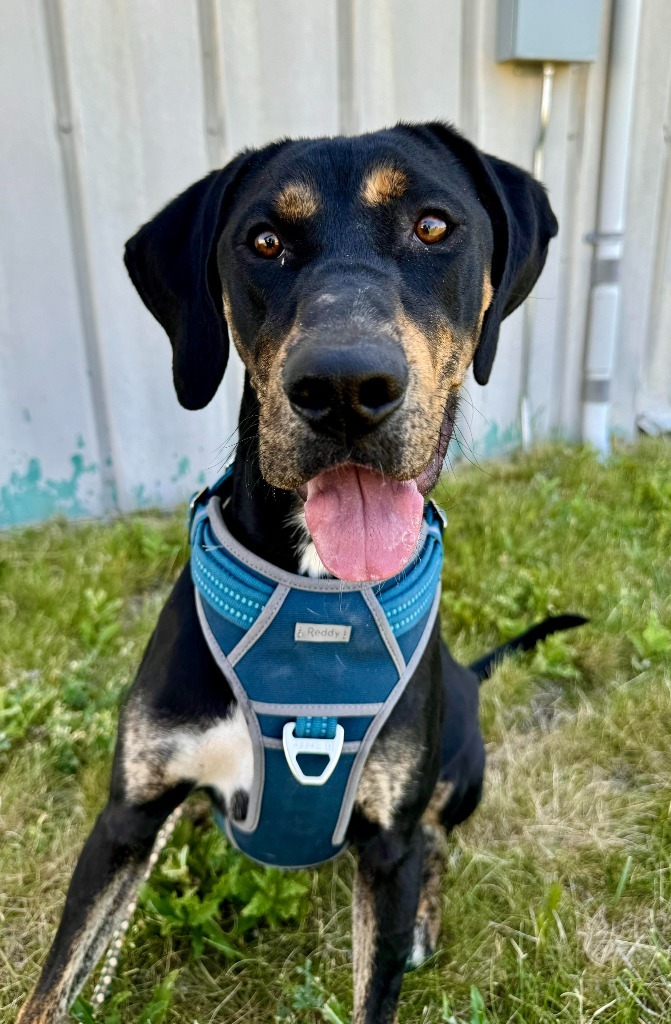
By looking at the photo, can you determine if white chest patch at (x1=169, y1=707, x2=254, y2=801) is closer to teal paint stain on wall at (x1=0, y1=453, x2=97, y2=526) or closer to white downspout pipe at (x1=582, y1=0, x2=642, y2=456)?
teal paint stain on wall at (x1=0, y1=453, x2=97, y2=526)

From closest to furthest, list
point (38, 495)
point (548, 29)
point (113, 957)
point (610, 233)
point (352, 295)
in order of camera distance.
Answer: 1. point (352, 295)
2. point (113, 957)
3. point (38, 495)
4. point (548, 29)
5. point (610, 233)

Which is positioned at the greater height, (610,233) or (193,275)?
(193,275)

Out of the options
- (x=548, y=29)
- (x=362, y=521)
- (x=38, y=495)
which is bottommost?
(x=38, y=495)

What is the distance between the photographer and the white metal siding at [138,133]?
3713mm

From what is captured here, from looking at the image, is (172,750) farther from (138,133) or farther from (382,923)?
(138,133)

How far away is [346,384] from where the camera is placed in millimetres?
1289

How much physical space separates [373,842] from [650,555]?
2.66 m

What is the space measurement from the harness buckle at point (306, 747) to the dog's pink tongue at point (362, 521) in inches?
14.0

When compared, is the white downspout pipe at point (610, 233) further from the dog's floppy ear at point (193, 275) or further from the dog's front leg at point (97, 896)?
the dog's front leg at point (97, 896)

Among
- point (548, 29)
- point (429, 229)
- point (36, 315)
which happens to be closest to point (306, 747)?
point (429, 229)

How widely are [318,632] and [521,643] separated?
148 cm

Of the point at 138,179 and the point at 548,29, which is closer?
the point at 138,179

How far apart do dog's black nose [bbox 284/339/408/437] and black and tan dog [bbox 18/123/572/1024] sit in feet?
0.08

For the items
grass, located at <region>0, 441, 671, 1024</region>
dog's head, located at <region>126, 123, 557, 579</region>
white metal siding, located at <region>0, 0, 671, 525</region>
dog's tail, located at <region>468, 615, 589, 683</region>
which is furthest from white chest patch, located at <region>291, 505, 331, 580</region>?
white metal siding, located at <region>0, 0, 671, 525</region>
